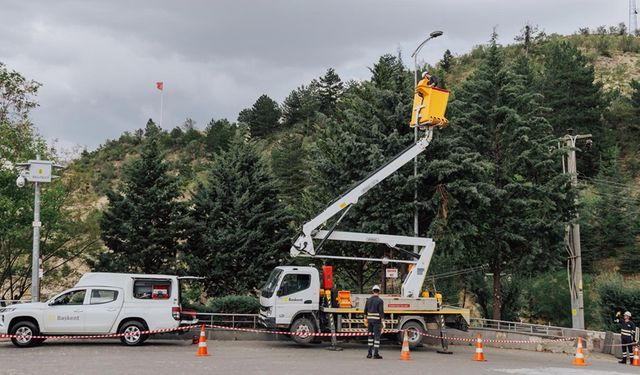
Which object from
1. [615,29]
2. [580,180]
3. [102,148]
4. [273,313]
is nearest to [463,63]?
[615,29]

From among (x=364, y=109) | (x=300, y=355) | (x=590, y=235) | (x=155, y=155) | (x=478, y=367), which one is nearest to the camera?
(x=478, y=367)

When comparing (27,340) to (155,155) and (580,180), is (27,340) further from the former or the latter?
(580,180)

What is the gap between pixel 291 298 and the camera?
701 inches

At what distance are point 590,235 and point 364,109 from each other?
27.0m

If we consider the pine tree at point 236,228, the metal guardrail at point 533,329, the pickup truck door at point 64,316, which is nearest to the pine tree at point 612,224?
the metal guardrail at point 533,329

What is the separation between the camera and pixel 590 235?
139 ft

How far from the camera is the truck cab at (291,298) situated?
58.0 ft

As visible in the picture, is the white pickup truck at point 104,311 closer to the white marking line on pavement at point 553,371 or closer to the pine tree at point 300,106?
the white marking line on pavement at point 553,371

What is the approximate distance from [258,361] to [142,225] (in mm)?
12457

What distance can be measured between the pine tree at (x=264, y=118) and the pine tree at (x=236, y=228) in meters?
59.9

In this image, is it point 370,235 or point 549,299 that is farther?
point 549,299

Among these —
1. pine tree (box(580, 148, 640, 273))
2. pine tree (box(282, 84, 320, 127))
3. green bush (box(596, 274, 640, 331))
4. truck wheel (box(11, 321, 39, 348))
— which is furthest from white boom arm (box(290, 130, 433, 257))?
pine tree (box(282, 84, 320, 127))

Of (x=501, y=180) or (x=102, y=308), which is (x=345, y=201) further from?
(x=501, y=180)

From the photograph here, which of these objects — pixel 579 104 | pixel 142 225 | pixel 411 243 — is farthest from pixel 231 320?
pixel 579 104
